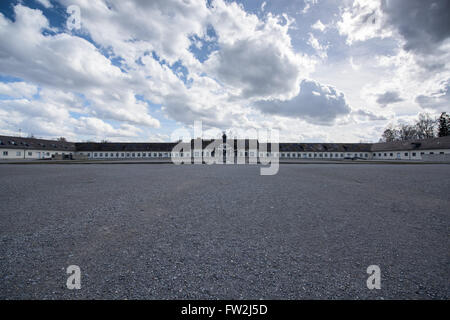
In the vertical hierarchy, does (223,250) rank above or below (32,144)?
below

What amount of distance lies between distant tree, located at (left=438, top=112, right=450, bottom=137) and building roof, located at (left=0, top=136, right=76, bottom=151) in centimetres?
11554

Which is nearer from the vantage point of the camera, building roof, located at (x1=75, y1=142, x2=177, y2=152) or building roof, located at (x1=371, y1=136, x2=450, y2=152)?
building roof, located at (x1=371, y1=136, x2=450, y2=152)

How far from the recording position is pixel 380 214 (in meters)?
5.05

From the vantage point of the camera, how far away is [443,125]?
185 feet

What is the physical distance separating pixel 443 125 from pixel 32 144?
119 meters

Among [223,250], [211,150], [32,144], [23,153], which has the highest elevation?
[32,144]

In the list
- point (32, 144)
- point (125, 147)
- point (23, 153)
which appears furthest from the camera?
point (125, 147)

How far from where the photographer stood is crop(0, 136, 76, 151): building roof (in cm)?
4544

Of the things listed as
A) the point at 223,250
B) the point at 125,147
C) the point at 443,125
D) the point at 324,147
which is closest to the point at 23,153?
the point at 125,147

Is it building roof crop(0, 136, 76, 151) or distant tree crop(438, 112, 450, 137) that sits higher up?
distant tree crop(438, 112, 450, 137)

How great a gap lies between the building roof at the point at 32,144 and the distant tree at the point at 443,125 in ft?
379

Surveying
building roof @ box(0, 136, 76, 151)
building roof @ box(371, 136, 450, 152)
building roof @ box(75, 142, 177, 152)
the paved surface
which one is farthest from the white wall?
building roof @ box(371, 136, 450, 152)

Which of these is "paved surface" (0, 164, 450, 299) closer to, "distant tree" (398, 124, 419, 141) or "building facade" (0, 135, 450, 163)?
"building facade" (0, 135, 450, 163)

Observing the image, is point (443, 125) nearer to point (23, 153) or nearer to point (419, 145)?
point (419, 145)
